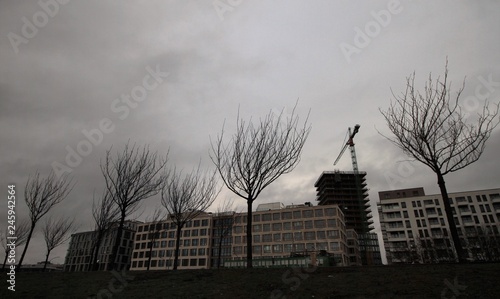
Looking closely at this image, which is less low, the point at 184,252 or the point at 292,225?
the point at 292,225

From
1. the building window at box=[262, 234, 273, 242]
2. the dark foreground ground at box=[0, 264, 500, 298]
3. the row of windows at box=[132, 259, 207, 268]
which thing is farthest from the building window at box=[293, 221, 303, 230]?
the dark foreground ground at box=[0, 264, 500, 298]

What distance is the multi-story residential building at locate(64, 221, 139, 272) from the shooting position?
4446 inches

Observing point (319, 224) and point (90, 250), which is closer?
point (319, 224)

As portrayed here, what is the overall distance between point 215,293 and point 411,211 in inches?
3840

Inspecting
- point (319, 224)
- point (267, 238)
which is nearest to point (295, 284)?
point (319, 224)

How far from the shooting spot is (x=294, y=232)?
80562mm

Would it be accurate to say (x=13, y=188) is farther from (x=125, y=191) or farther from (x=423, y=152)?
(x=423, y=152)

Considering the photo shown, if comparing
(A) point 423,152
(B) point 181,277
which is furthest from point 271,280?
(A) point 423,152

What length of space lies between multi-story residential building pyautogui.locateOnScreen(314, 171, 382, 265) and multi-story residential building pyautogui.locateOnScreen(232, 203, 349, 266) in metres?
55.0

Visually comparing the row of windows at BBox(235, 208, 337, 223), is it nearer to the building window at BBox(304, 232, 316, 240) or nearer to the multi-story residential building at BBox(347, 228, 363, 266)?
the building window at BBox(304, 232, 316, 240)

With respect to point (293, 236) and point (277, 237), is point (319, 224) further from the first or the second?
point (277, 237)

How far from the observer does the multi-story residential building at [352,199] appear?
132 meters

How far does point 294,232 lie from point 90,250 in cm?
9262

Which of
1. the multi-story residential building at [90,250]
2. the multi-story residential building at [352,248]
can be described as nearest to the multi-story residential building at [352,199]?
the multi-story residential building at [352,248]
